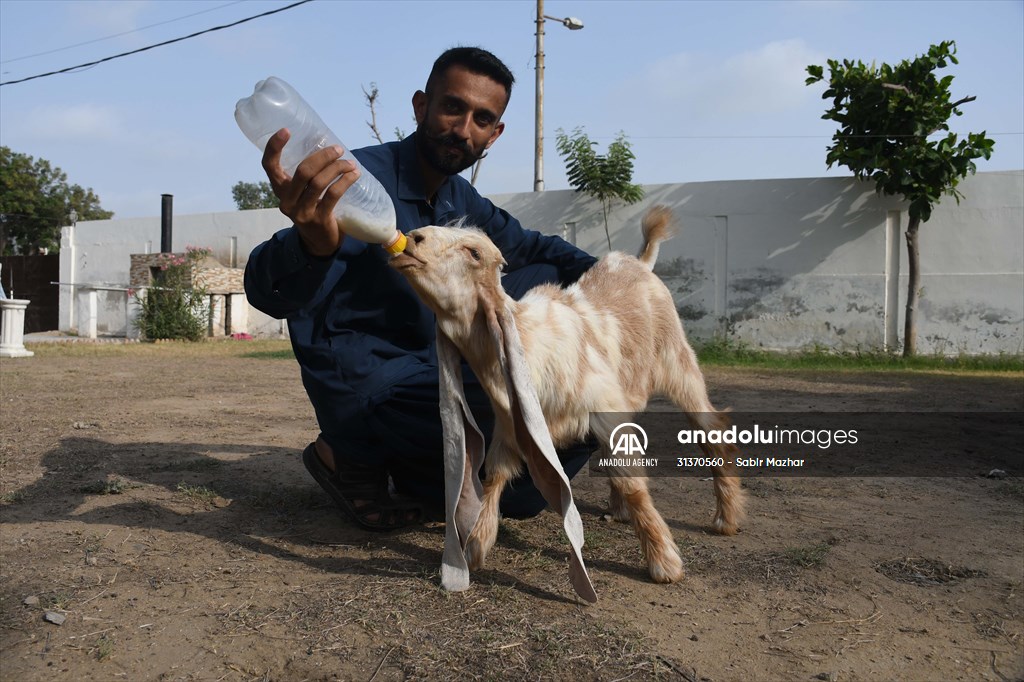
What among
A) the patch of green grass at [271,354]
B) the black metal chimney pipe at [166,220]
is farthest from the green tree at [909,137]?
the black metal chimney pipe at [166,220]

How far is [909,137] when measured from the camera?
11383 mm

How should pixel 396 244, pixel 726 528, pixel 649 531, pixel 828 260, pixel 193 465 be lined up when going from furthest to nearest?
pixel 828 260 < pixel 193 465 < pixel 726 528 < pixel 649 531 < pixel 396 244

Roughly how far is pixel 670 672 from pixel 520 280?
191 cm

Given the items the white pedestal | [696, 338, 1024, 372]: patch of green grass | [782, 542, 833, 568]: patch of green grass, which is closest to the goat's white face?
[782, 542, 833, 568]: patch of green grass

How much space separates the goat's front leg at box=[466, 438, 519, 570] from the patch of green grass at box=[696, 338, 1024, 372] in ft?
27.4

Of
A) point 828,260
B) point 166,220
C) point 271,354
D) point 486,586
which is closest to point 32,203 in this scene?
point 166,220

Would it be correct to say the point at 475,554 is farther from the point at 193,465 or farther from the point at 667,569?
the point at 193,465

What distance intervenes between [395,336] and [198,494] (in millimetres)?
1319

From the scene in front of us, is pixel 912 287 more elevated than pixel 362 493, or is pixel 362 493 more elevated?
pixel 912 287

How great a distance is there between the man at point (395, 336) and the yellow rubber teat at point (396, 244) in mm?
355

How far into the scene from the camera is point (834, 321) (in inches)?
486

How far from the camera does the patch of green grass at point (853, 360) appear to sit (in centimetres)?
1055

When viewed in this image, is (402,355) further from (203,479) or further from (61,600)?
(203,479)

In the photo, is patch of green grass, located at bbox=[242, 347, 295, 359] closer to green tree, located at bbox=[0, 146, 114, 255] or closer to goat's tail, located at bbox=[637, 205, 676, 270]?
goat's tail, located at bbox=[637, 205, 676, 270]
